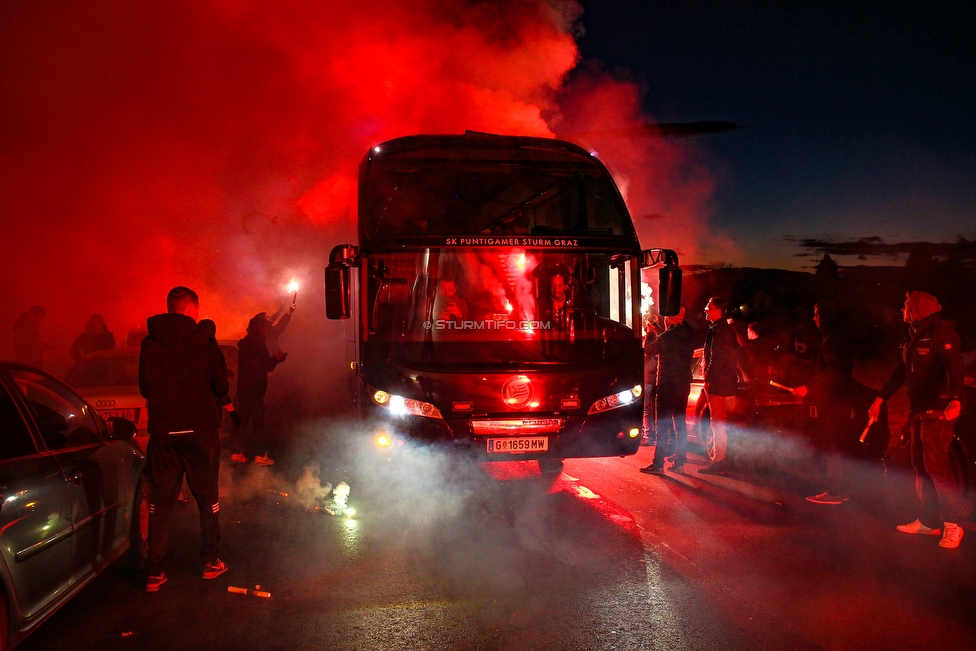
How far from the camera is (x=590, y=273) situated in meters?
6.01

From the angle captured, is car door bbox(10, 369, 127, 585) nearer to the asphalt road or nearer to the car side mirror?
the car side mirror

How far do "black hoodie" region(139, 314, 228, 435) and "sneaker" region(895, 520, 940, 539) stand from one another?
505 cm

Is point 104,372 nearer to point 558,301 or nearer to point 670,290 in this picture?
point 558,301

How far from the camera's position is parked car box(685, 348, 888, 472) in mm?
6312

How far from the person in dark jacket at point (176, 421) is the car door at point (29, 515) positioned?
80 centimetres

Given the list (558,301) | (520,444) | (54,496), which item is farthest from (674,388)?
(54,496)

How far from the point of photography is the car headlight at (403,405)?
216 inches

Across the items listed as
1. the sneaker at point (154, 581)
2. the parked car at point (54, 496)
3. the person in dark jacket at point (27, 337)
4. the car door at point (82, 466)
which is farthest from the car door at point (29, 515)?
the person in dark jacket at point (27, 337)

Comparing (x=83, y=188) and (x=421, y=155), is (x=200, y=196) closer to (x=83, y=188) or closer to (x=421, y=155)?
(x=83, y=188)

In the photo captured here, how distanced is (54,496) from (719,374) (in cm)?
591

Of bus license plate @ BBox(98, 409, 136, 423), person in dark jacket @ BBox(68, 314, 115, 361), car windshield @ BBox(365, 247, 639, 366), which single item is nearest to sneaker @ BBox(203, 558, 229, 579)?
car windshield @ BBox(365, 247, 639, 366)

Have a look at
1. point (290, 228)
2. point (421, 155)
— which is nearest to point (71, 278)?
point (290, 228)

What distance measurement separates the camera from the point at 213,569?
4.35 metres

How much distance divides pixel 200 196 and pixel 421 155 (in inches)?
421
